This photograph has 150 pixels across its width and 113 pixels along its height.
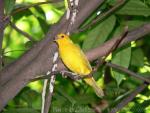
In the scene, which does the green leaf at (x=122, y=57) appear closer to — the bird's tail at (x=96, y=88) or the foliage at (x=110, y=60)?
the foliage at (x=110, y=60)

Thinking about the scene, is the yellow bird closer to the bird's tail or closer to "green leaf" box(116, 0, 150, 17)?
the bird's tail

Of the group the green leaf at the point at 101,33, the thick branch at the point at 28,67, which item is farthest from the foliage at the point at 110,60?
the thick branch at the point at 28,67

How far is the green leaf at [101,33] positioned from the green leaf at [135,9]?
57 millimetres

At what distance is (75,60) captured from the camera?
217cm

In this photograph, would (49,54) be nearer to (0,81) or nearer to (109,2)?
(0,81)

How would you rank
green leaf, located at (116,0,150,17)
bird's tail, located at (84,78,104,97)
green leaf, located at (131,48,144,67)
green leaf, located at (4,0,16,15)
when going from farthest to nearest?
1. green leaf, located at (131,48,144,67)
2. bird's tail, located at (84,78,104,97)
3. green leaf, located at (116,0,150,17)
4. green leaf, located at (4,0,16,15)

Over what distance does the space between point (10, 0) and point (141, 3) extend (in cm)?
58

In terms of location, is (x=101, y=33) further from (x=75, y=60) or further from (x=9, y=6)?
(x=9, y=6)

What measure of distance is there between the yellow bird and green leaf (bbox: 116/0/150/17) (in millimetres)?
319

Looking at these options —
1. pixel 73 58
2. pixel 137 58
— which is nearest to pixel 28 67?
pixel 73 58

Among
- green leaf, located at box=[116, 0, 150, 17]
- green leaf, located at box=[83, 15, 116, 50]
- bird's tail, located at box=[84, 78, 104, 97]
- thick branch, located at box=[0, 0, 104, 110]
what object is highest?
green leaf, located at box=[116, 0, 150, 17]

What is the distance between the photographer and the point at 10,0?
167 centimetres

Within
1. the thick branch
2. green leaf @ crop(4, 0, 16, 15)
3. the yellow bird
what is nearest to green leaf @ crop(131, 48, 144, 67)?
the yellow bird

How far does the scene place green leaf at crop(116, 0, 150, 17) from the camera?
1805 mm
